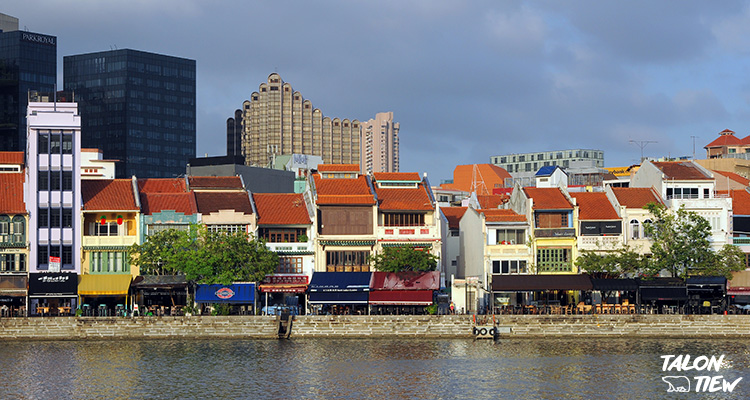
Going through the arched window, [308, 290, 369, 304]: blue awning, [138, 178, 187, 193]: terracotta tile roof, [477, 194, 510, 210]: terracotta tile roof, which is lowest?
[308, 290, 369, 304]: blue awning

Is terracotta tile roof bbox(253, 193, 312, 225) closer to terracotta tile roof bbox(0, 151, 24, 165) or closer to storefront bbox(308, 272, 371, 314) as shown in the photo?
storefront bbox(308, 272, 371, 314)

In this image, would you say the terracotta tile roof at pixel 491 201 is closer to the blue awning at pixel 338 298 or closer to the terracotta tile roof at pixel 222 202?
the blue awning at pixel 338 298

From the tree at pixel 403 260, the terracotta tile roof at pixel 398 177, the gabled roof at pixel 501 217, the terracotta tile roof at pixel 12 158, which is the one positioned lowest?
the tree at pixel 403 260

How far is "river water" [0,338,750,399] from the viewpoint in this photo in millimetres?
69188

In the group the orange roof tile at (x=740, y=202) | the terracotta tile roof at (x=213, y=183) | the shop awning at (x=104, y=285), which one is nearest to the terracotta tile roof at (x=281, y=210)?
the terracotta tile roof at (x=213, y=183)

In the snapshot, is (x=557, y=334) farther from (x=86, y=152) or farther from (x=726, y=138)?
(x=726, y=138)

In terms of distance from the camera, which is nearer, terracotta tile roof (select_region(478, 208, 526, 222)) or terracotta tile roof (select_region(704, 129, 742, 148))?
terracotta tile roof (select_region(478, 208, 526, 222))

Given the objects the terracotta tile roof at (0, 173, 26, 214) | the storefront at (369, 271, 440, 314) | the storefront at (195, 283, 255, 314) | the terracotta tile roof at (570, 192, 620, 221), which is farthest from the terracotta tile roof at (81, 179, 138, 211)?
the terracotta tile roof at (570, 192, 620, 221)

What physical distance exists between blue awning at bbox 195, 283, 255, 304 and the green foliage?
2.54 ft

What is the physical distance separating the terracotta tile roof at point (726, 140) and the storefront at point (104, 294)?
124849 mm

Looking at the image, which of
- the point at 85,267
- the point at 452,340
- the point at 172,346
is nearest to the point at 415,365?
the point at 452,340

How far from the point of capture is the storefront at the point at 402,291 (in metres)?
97.5

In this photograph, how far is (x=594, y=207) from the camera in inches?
4163

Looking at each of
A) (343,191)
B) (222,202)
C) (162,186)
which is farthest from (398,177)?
(162,186)
